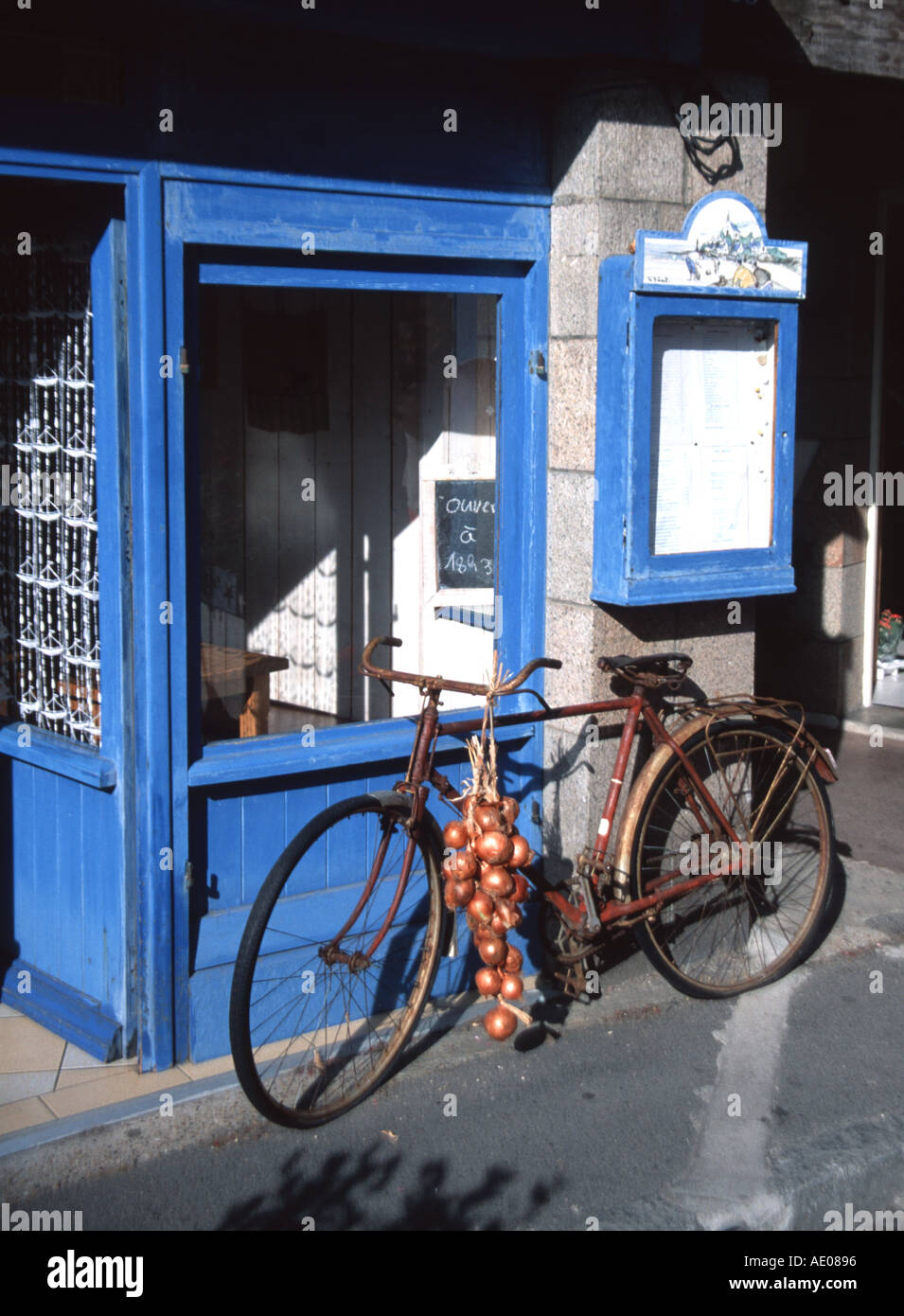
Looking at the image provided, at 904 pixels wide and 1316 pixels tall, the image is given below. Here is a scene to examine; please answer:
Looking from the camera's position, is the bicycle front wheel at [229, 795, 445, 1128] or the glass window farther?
the glass window

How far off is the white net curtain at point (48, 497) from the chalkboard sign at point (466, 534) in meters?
1.35

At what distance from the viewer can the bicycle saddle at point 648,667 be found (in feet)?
15.9

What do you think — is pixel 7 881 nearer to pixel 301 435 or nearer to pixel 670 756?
pixel 301 435

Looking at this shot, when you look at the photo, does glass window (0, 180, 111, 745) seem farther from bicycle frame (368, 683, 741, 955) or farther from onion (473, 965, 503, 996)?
onion (473, 965, 503, 996)

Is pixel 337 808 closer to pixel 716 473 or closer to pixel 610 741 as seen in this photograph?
pixel 610 741

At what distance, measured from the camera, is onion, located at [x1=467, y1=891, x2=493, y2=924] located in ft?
13.7

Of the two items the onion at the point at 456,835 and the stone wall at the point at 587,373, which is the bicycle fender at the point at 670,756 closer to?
the stone wall at the point at 587,373

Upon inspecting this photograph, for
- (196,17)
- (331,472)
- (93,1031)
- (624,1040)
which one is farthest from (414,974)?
(196,17)

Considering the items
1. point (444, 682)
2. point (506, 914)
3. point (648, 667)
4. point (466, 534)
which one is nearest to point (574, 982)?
point (506, 914)

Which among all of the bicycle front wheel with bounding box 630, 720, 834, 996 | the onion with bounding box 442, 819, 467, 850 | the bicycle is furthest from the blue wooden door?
the onion with bounding box 442, 819, 467, 850

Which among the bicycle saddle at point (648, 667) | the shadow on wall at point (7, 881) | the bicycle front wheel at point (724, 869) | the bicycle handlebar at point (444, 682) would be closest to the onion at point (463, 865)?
the bicycle handlebar at point (444, 682)

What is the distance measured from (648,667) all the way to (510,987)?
4.13ft

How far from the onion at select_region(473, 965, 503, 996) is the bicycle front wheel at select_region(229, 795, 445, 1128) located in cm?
31

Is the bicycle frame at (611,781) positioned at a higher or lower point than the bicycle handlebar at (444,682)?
lower
